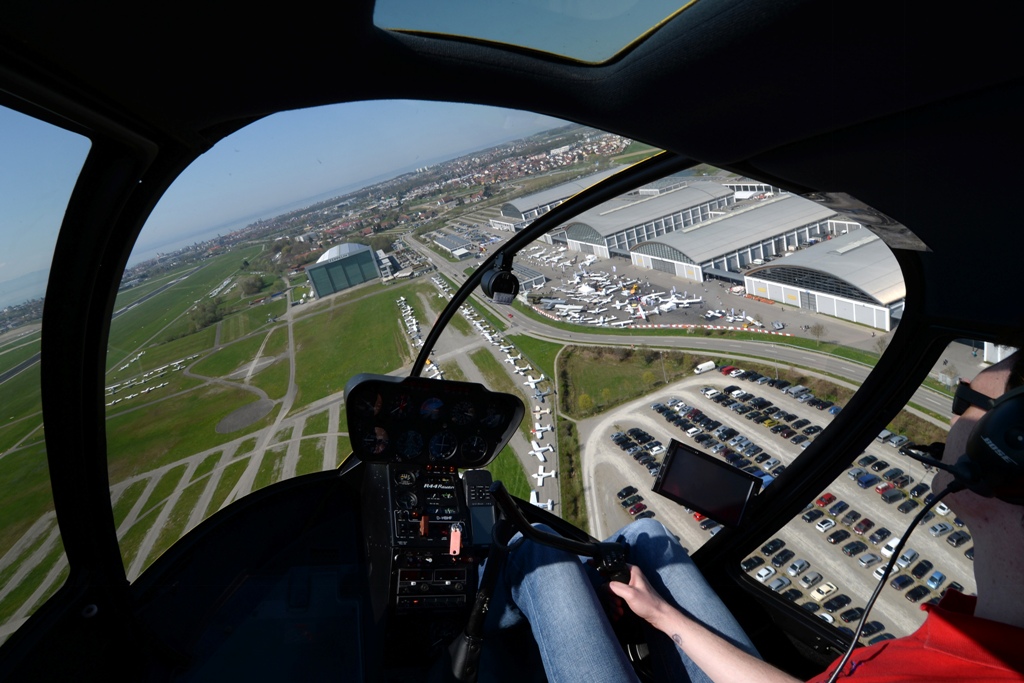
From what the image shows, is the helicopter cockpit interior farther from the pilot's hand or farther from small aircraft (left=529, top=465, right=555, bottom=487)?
the pilot's hand

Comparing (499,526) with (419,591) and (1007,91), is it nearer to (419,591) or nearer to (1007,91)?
(419,591)

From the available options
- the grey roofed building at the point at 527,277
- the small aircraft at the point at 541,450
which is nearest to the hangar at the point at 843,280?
the grey roofed building at the point at 527,277

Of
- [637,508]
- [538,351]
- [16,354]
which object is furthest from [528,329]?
[16,354]

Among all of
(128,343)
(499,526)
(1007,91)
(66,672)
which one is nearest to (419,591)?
(499,526)

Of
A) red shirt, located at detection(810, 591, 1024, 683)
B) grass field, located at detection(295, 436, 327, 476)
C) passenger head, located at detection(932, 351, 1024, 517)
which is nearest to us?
red shirt, located at detection(810, 591, 1024, 683)

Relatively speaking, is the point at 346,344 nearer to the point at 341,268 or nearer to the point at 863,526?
the point at 341,268

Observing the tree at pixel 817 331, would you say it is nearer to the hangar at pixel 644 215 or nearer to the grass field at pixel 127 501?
the hangar at pixel 644 215

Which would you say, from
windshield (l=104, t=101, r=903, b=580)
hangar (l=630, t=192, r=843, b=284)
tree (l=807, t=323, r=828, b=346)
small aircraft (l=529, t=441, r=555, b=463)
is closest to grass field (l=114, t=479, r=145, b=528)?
windshield (l=104, t=101, r=903, b=580)
